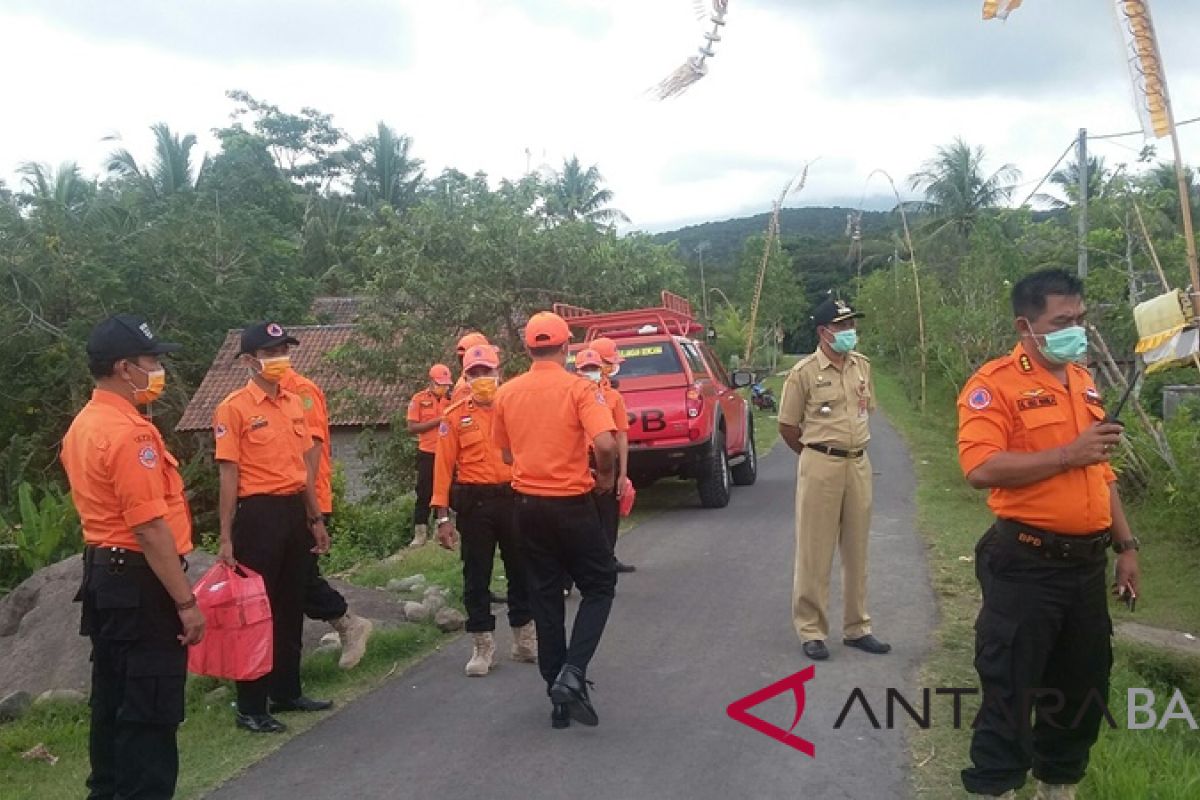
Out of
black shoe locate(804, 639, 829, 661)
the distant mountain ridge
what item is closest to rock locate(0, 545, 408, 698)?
black shoe locate(804, 639, 829, 661)

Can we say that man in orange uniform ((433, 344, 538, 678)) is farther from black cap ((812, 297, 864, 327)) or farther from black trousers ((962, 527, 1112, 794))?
black trousers ((962, 527, 1112, 794))

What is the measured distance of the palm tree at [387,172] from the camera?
44375mm

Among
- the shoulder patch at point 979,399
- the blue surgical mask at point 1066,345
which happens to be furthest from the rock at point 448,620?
the blue surgical mask at point 1066,345

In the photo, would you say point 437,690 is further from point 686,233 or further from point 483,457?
point 686,233

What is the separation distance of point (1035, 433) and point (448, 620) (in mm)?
4480

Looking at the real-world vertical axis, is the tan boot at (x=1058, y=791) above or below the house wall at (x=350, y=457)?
above

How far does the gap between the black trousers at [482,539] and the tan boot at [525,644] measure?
9.5 inches

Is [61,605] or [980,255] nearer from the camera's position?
[61,605]

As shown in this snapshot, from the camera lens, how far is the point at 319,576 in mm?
6129

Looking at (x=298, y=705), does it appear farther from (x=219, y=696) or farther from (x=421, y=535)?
(x=421, y=535)

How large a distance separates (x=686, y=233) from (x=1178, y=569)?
2867 inches

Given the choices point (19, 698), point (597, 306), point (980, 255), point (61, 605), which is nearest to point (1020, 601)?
point (19, 698)

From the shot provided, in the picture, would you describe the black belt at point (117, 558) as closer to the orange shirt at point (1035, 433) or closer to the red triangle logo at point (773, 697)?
the red triangle logo at point (773, 697)

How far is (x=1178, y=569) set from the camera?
8.30 m
